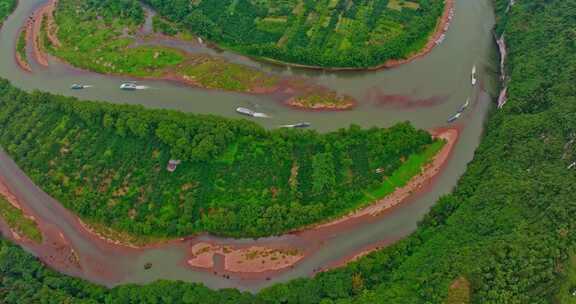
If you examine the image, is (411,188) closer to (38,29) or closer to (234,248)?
(234,248)

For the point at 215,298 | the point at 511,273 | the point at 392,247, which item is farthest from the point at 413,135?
the point at 215,298

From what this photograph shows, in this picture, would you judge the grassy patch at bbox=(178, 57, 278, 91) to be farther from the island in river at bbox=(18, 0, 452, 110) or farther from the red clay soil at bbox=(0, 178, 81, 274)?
the red clay soil at bbox=(0, 178, 81, 274)

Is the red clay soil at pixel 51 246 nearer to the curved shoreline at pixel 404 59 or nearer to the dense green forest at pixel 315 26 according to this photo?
the curved shoreline at pixel 404 59

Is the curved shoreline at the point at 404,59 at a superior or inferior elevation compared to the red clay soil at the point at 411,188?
superior

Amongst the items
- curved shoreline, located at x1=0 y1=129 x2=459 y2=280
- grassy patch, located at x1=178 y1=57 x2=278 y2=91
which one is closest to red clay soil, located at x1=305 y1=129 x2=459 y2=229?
curved shoreline, located at x1=0 y1=129 x2=459 y2=280

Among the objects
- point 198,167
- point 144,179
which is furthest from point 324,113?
point 144,179

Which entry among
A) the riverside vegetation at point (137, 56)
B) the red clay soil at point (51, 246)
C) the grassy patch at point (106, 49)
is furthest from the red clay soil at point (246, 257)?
the grassy patch at point (106, 49)
